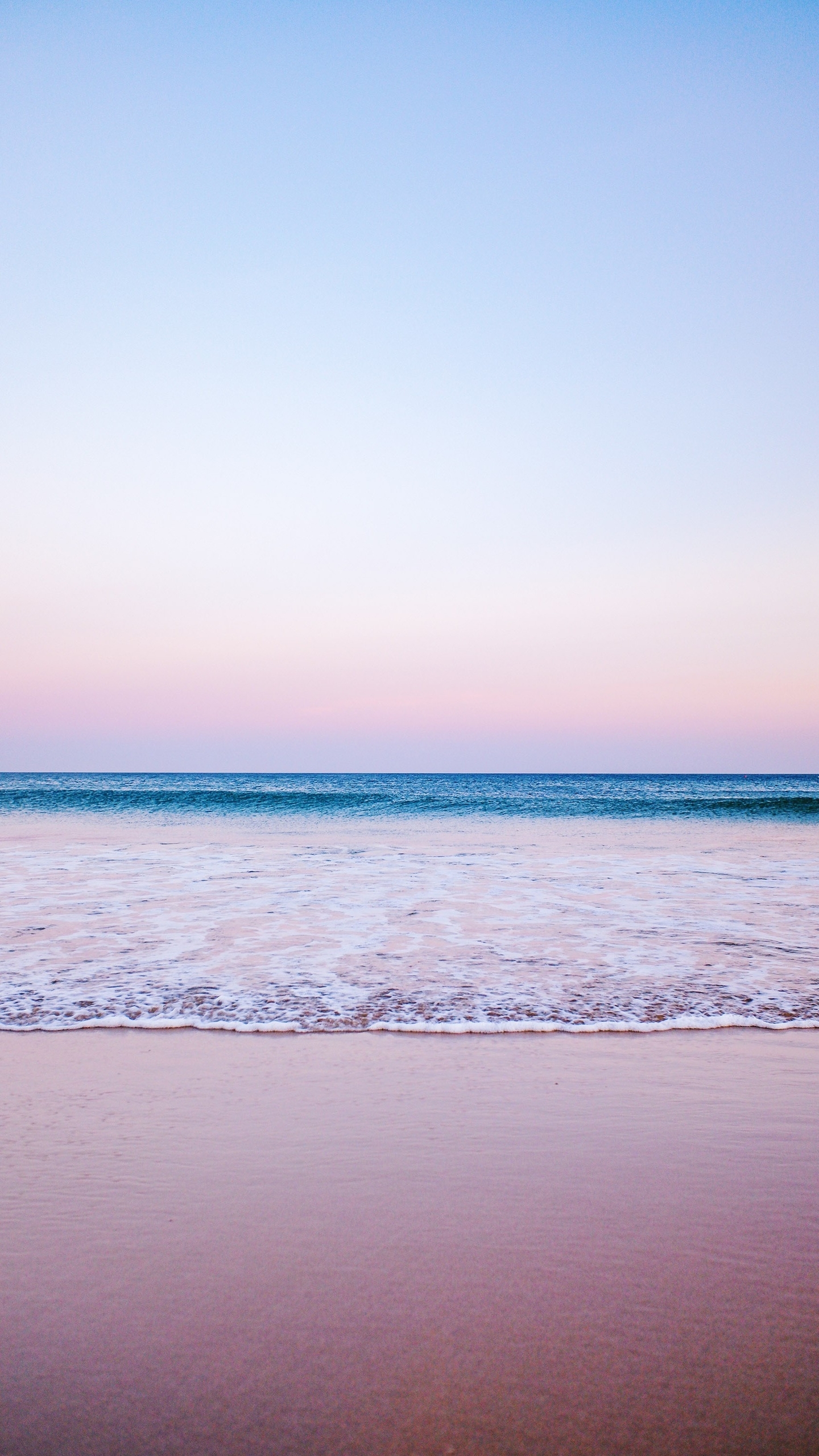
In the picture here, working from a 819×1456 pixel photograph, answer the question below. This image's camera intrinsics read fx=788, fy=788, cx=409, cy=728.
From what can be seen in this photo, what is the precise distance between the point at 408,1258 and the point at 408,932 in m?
4.85

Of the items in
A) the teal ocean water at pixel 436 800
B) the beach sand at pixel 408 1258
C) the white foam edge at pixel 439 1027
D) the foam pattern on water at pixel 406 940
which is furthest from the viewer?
the teal ocean water at pixel 436 800

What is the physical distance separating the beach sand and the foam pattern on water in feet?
2.88

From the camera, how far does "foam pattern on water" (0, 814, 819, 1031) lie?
4961 millimetres

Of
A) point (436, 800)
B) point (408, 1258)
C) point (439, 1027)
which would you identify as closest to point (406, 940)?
point (439, 1027)

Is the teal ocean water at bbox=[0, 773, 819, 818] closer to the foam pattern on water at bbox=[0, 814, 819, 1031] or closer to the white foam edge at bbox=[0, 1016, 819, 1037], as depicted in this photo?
the foam pattern on water at bbox=[0, 814, 819, 1031]

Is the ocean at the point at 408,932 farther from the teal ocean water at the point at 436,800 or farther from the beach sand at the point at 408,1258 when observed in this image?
the teal ocean water at the point at 436,800

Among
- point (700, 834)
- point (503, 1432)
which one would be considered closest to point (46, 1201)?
point (503, 1432)

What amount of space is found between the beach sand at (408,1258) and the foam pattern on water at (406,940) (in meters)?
0.88

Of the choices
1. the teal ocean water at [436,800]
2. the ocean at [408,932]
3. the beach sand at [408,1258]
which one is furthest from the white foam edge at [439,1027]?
the teal ocean water at [436,800]

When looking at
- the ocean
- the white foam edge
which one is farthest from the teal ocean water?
the white foam edge

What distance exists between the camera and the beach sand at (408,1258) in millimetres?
1849

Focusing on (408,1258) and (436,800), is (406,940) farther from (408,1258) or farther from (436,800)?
(436,800)

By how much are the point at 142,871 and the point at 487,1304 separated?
9.87m

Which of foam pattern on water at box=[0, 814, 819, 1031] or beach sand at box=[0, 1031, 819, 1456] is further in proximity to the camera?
foam pattern on water at box=[0, 814, 819, 1031]
